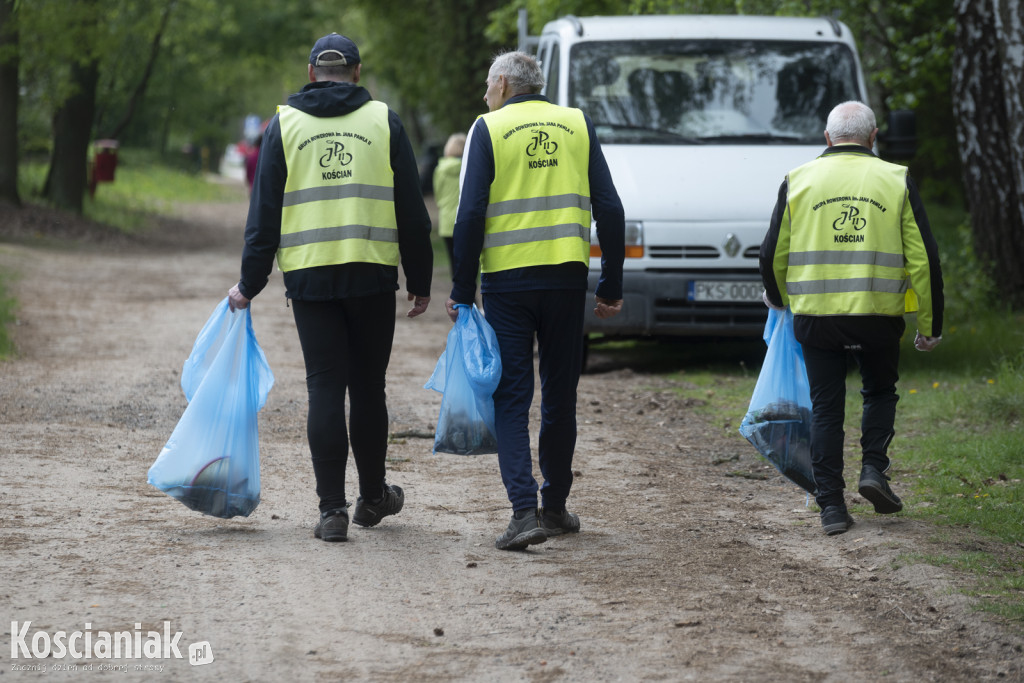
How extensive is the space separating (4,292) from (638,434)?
24.2 feet

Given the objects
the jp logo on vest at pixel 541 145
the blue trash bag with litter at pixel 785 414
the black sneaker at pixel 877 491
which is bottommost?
the black sneaker at pixel 877 491

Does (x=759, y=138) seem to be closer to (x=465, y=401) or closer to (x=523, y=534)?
(x=465, y=401)

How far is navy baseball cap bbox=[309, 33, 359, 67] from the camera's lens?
487cm

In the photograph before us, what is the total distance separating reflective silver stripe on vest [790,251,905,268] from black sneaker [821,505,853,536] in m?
0.99

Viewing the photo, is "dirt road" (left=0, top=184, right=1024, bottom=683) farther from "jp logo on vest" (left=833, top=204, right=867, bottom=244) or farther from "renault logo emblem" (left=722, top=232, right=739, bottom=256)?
"renault logo emblem" (left=722, top=232, right=739, bottom=256)

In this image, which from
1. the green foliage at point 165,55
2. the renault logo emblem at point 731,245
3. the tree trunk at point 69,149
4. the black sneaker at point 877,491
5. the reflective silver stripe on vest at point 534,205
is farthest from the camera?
the tree trunk at point 69,149

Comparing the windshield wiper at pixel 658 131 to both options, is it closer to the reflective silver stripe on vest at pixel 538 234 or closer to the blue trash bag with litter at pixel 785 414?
the blue trash bag with litter at pixel 785 414

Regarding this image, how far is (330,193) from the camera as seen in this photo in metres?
4.82

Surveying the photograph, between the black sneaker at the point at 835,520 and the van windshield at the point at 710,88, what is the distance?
459 cm

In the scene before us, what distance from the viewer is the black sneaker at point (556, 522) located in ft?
17.0

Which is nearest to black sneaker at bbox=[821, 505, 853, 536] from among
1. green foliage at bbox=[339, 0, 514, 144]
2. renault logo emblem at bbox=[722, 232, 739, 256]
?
renault logo emblem at bbox=[722, 232, 739, 256]

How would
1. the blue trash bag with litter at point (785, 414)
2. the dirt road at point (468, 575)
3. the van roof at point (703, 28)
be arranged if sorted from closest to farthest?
1. the dirt road at point (468, 575)
2. the blue trash bag with litter at point (785, 414)
3. the van roof at point (703, 28)

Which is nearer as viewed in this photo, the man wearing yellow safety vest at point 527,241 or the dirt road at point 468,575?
the dirt road at point 468,575

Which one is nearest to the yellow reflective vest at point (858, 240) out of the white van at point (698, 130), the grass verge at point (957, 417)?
the grass verge at point (957, 417)
